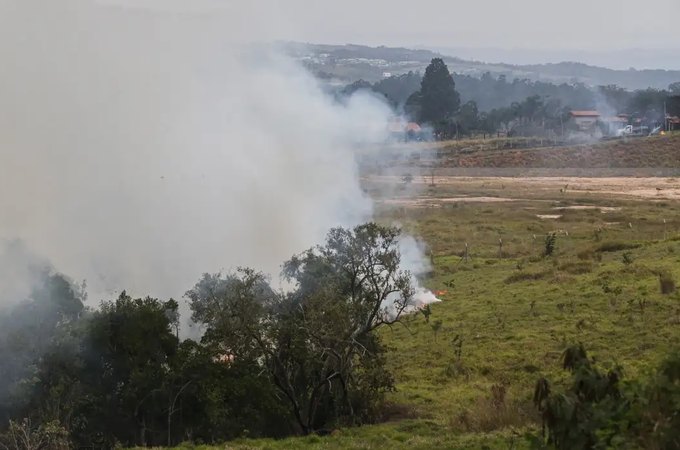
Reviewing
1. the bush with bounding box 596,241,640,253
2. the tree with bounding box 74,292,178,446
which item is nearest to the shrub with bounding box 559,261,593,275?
the bush with bounding box 596,241,640,253

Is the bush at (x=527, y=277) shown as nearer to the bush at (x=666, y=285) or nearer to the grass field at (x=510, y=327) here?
the grass field at (x=510, y=327)

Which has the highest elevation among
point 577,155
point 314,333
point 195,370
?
point 314,333

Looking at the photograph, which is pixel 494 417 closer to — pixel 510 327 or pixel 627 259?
pixel 510 327

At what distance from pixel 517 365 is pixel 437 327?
4.65 m

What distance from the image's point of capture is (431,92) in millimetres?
122812

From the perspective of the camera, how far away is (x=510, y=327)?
25.8 metres

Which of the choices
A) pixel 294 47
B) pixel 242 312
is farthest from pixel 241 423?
pixel 294 47

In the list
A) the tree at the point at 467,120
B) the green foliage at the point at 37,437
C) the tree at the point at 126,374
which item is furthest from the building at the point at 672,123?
the green foliage at the point at 37,437

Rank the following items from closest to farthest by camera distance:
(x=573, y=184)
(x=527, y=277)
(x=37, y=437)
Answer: (x=37, y=437) → (x=527, y=277) → (x=573, y=184)

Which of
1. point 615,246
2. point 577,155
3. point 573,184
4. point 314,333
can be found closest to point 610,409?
point 314,333

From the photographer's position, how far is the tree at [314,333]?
17953 millimetres

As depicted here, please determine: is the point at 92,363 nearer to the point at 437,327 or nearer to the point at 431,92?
the point at 437,327

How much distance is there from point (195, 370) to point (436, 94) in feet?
357

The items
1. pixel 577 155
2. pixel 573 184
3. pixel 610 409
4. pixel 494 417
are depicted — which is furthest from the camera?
pixel 577 155
